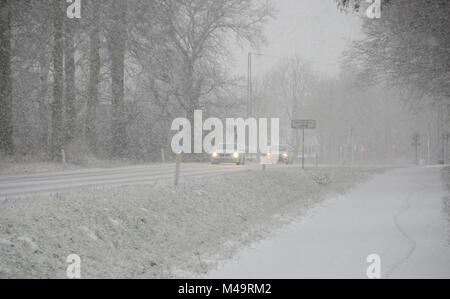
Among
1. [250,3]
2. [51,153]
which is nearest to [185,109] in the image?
[250,3]

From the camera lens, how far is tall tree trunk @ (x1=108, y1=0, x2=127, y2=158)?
25.1 m

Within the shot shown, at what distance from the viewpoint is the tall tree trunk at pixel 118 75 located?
25078mm

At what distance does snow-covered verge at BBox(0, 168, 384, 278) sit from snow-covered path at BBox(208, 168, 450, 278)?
0.73 metres

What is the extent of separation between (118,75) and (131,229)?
19736mm

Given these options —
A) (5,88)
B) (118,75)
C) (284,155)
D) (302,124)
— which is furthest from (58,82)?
(284,155)

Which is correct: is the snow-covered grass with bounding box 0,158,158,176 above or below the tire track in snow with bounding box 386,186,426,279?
above

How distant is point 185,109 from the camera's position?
35.6m

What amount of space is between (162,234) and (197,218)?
7.43 ft

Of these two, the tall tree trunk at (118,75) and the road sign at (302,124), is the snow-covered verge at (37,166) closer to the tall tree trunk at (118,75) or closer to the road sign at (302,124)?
the tall tree trunk at (118,75)

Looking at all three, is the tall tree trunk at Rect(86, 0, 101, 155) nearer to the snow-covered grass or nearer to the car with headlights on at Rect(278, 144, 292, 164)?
the snow-covered grass

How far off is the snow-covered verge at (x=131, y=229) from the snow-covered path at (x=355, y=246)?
2.38 ft

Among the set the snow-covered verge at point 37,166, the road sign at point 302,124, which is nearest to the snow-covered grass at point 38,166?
the snow-covered verge at point 37,166

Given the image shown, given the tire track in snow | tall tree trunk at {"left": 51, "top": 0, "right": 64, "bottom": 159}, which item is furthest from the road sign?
tall tree trunk at {"left": 51, "top": 0, "right": 64, "bottom": 159}
